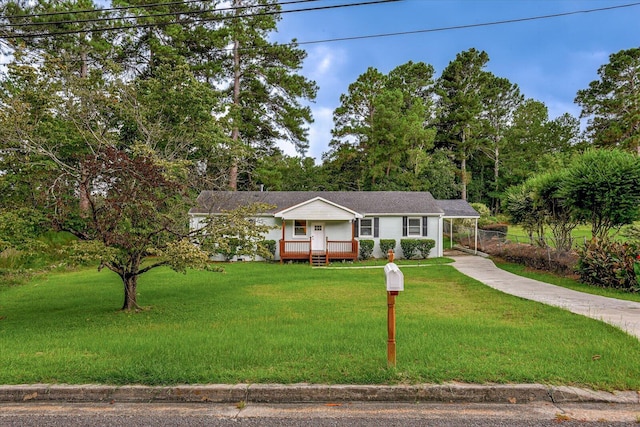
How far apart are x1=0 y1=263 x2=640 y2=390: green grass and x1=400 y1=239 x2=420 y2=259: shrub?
10183mm

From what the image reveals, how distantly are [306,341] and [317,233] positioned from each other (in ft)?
51.5

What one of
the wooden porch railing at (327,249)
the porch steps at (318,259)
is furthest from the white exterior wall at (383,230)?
the porch steps at (318,259)

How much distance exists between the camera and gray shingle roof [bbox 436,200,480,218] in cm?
2359

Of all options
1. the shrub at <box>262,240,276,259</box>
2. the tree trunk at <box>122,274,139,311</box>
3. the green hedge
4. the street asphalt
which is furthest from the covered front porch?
the street asphalt

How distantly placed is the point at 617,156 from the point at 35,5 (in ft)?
82.2

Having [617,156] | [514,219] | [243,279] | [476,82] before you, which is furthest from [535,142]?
[243,279]

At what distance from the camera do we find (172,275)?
15.3 metres

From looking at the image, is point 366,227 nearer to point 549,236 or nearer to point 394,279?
point 549,236

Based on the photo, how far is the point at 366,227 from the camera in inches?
859

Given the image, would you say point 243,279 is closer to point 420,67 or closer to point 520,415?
point 520,415

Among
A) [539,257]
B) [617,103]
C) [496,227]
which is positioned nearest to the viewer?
[539,257]

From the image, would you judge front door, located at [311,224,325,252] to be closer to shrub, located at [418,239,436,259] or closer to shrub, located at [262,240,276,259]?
shrub, located at [262,240,276,259]

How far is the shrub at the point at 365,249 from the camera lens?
69.1 ft

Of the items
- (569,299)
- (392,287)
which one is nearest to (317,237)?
→ (569,299)
